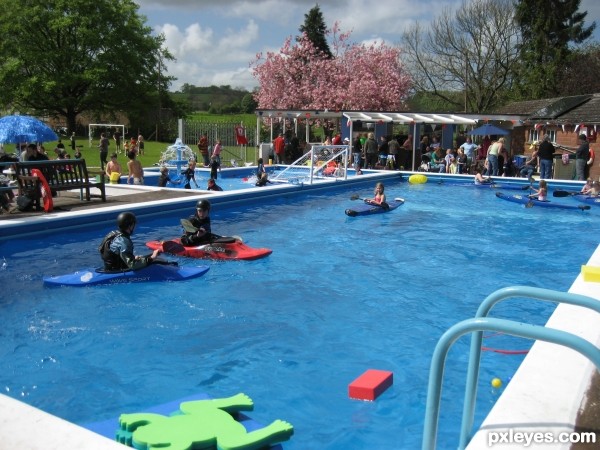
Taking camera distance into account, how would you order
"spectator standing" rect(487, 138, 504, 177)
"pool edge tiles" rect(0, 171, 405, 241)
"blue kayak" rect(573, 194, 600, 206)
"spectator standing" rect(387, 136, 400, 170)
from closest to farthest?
"pool edge tiles" rect(0, 171, 405, 241), "blue kayak" rect(573, 194, 600, 206), "spectator standing" rect(487, 138, 504, 177), "spectator standing" rect(387, 136, 400, 170)

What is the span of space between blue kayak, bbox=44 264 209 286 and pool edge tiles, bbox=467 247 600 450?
5364 millimetres

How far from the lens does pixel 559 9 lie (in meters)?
43.2

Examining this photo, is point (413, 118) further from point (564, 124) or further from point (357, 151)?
point (564, 124)

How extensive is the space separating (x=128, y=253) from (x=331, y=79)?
116 ft

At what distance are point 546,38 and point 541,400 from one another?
44.4m

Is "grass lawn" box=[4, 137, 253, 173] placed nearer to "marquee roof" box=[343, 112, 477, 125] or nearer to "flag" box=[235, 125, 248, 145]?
"flag" box=[235, 125, 248, 145]

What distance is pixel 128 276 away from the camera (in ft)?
28.1

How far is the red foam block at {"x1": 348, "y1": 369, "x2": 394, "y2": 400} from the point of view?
5.54 meters

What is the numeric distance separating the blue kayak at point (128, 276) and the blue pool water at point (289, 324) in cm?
12

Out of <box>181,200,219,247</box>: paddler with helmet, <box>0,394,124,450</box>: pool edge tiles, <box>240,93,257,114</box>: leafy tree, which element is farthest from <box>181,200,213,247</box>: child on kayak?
<box>240,93,257,114</box>: leafy tree

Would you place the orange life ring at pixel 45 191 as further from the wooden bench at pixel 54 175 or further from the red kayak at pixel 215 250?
the red kayak at pixel 215 250

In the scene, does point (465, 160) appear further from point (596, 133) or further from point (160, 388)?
point (160, 388)

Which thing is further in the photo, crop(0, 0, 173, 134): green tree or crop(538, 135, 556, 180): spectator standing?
crop(0, 0, 173, 134): green tree

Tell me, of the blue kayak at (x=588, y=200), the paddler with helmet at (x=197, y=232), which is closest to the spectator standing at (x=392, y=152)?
the blue kayak at (x=588, y=200)
